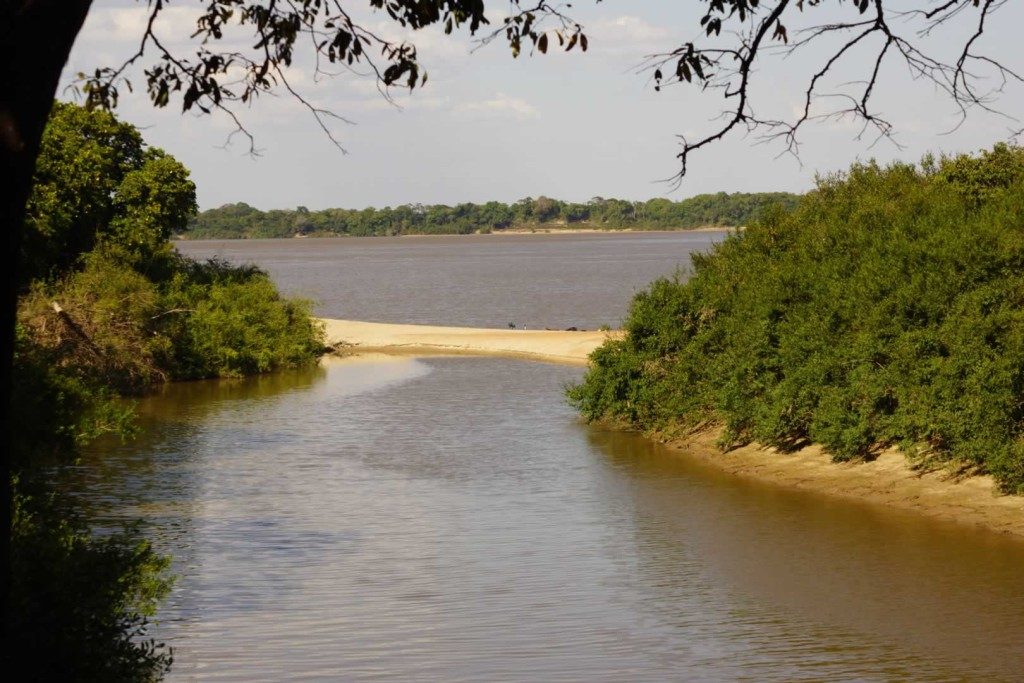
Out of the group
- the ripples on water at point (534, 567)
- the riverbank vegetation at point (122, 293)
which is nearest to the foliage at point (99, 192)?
the riverbank vegetation at point (122, 293)

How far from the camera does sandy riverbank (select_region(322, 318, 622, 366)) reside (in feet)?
173

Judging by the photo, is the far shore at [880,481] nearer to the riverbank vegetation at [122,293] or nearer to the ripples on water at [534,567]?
the ripples on water at [534,567]

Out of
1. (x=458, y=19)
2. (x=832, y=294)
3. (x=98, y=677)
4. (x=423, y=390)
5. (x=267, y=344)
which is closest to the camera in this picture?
(x=458, y=19)

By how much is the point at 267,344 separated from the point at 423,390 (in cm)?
919

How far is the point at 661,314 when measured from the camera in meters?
31.5

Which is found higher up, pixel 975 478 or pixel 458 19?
pixel 458 19

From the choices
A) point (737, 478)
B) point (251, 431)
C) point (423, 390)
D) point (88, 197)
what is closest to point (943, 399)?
point (737, 478)

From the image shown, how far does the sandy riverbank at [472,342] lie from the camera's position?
5281 cm

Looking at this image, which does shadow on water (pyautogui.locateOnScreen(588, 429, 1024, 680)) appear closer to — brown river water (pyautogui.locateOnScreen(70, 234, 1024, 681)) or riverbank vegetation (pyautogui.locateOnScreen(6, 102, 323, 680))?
brown river water (pyautogui.locateOnScreen(70, 234, 1024, 681))

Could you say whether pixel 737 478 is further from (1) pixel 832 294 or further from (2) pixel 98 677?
(2) pixel 98 677

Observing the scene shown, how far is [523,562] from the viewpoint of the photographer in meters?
19.7

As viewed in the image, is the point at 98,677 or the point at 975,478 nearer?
the point at 98,677

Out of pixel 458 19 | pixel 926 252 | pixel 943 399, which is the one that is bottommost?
pixel 943 399

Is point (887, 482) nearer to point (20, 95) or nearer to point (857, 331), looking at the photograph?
point (857, 331)
